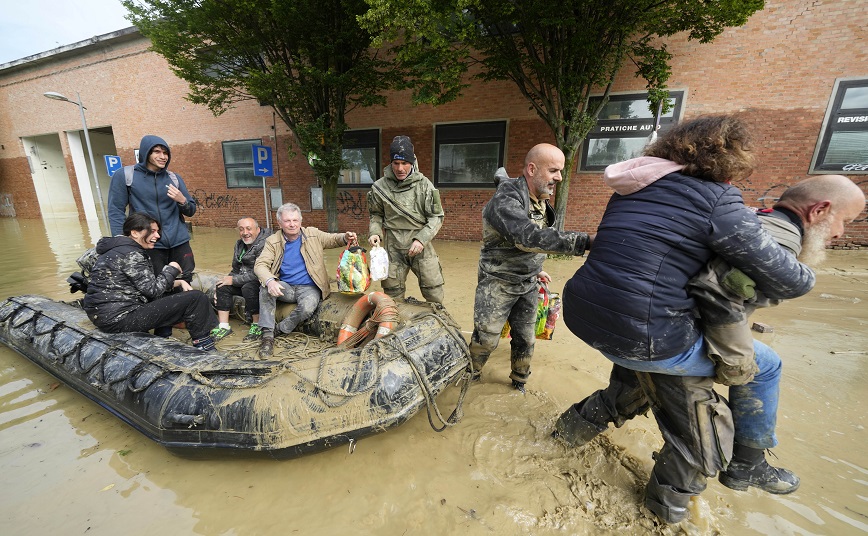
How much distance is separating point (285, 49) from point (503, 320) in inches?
327

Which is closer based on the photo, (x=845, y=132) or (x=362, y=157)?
(x=845, y=132)

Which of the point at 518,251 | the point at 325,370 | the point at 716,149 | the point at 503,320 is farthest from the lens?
the point at 503,320

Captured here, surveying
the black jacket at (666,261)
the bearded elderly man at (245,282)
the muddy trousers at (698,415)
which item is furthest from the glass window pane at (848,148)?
the bearded elderly man at (245,282)

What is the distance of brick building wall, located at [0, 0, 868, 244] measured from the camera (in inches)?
256

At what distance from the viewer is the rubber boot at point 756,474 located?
1683 millimetres

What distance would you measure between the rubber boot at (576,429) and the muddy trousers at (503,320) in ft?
2.02

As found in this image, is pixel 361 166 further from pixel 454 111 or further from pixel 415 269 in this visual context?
pixel 415 269

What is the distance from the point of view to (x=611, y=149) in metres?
7.95

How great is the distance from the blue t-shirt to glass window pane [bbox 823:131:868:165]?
32.7ft

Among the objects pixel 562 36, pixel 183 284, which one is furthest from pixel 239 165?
pixel 562 36

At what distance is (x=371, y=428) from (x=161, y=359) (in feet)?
5.33

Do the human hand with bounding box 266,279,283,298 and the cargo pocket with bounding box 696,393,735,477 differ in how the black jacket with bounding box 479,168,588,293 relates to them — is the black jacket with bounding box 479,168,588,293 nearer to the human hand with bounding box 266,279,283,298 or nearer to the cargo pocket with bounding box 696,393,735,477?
the cargo pocket with bounding box 696,393,735,477

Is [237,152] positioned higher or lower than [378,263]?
A: higher

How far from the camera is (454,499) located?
189cm
